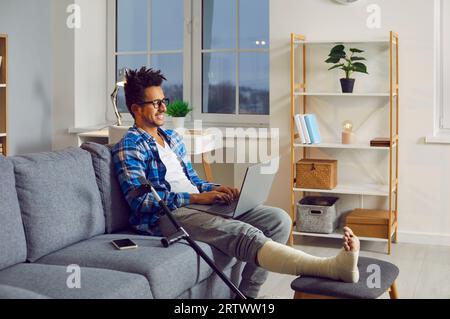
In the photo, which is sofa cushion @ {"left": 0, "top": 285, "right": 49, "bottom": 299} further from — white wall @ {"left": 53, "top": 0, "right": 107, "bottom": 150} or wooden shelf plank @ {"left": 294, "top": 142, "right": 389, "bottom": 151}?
white wall @ {"left": 53, "top": 0, "right": 107, "bottom": 150}

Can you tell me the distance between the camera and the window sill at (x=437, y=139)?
4.58 meters

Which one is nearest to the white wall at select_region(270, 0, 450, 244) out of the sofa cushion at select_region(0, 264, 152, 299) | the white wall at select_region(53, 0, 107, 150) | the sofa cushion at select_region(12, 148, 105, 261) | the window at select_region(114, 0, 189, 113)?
the window at select_region(114, 0, 189, 113)

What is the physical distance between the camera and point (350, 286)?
2.62 meters

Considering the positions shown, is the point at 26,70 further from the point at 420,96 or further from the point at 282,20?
the point at 420,96

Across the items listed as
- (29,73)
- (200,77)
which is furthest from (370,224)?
(29,73)

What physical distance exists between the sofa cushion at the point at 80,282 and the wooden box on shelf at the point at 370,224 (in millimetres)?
2286

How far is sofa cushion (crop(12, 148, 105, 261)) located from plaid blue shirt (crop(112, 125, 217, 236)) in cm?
15

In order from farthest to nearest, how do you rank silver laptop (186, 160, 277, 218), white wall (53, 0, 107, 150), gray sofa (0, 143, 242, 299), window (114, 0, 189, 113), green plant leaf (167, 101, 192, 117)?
window (114, 0, 189, 113) < white wall (53, 0, 107, 150) < green plant leaf (167, 101, 192, 117) < silver laptop (186, 160, 277, 218) < gray sofa (0, 143, 242, 299)

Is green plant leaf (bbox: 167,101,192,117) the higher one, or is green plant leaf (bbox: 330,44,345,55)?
green plant leaf (bbox: 330,44,345,55)

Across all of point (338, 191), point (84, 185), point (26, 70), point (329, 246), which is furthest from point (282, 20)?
point (84, 185)

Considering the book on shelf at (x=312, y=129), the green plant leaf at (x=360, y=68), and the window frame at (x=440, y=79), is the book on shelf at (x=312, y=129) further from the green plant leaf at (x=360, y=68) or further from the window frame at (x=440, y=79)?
the window frame at (x=440, y=79)

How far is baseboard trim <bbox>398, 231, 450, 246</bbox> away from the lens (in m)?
4.66

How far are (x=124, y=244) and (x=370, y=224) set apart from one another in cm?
210

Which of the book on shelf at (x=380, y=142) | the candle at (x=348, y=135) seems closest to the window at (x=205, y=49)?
the candle at (x=348, y=135)
